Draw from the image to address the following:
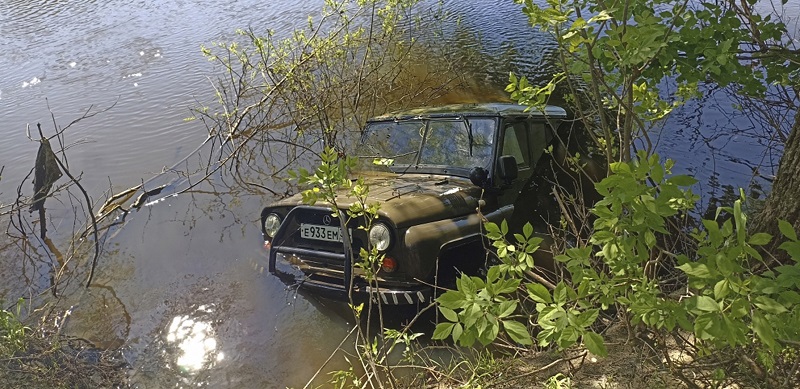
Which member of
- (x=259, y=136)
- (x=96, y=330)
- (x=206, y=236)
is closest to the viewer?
(x=96, y=330)

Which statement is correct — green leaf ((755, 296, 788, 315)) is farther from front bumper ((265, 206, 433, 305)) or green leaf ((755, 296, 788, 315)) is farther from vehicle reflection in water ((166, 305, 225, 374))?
vehicle reflection in water ((166, 305, 225, 374))

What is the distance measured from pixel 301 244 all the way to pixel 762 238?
3.29 m

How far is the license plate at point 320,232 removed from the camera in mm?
4082

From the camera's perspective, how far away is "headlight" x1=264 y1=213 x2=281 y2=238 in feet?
14.7

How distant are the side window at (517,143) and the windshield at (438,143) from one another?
6.6 inches

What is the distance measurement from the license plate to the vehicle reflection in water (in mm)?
1240

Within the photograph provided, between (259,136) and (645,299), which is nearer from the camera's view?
(645,299)

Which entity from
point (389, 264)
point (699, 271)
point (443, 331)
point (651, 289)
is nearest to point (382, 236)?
point (389, 264)

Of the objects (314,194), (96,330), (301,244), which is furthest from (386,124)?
(96,330)

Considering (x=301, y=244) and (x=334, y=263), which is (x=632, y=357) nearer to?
(x=334, y=263)

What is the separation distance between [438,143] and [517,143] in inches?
29.4

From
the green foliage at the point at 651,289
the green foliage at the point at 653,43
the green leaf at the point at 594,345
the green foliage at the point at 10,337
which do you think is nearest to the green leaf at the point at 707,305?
the green foliage at the point at 651,289

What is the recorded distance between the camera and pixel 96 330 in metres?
4.86

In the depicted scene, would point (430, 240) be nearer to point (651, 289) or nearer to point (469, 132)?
point (469, 132)
